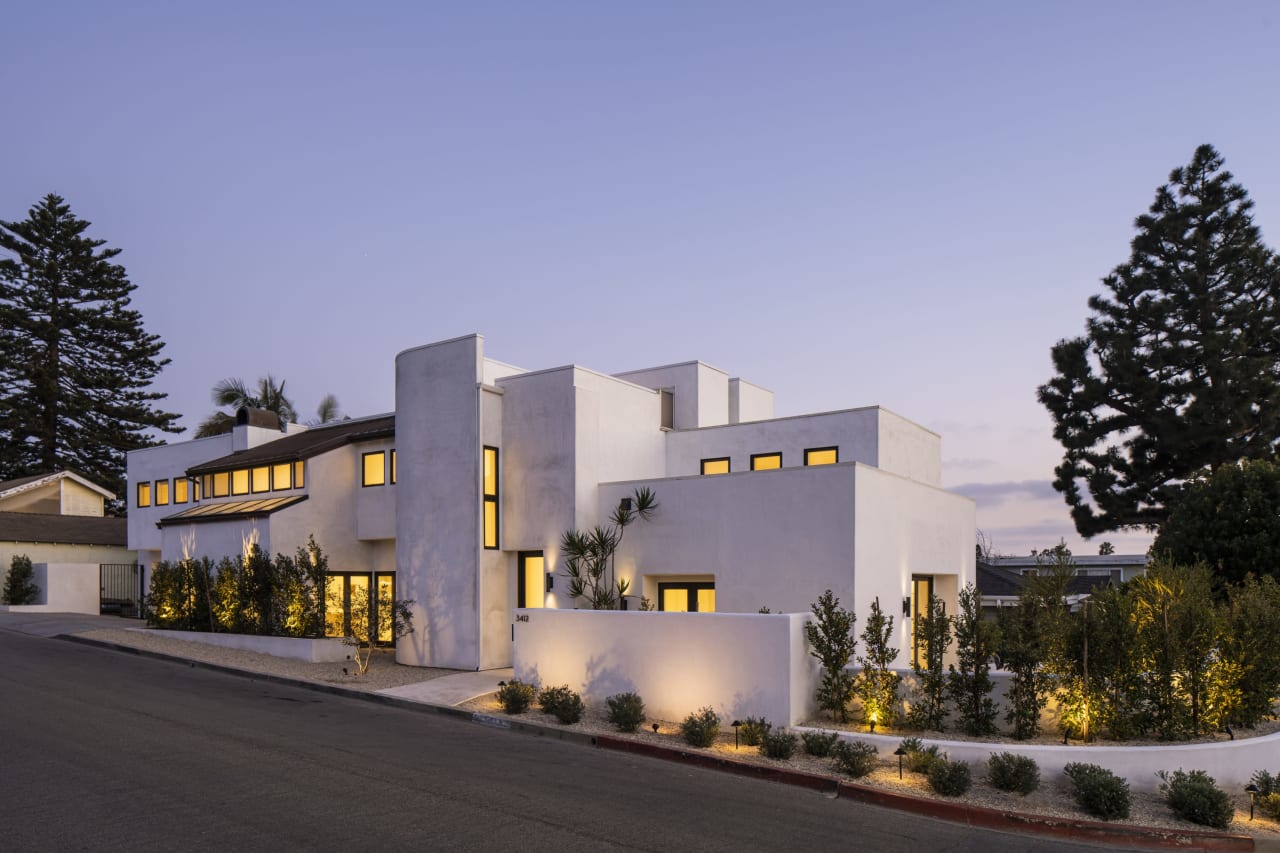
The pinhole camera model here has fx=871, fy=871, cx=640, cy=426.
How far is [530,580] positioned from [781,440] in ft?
23.9

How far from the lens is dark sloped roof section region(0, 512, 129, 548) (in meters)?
36.0

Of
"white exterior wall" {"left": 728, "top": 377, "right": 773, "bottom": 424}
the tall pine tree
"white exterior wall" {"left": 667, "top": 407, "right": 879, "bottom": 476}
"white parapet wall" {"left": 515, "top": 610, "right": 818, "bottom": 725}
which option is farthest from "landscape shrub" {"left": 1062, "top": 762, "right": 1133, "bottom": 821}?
the tall pine tree

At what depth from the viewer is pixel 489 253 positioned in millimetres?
40719

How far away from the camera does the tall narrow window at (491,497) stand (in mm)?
19875

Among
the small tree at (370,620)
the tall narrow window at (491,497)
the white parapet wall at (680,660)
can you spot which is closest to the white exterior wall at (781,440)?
the tall narrow window at (491,497)

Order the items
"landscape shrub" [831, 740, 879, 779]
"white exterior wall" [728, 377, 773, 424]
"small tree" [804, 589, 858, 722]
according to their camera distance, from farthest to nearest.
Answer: "white exterior wall" [728, 377, 773, 424] → "small tree" [804, 589, 858, 722] → "landscape shrub" [831, 740, 879, 779]

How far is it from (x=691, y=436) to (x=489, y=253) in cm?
2088

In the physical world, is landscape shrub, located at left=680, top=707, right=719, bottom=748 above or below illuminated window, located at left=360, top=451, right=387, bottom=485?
below

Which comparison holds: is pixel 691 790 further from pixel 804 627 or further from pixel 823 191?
pixel 823 191

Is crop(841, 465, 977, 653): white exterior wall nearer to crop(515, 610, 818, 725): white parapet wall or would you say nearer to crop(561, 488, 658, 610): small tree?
crop(515, 610, 818, 725): white parapet wall

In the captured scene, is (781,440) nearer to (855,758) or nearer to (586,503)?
(586,503)

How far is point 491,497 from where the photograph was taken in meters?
20.1

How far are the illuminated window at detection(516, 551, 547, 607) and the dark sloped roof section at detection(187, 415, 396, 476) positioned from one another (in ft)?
18.9

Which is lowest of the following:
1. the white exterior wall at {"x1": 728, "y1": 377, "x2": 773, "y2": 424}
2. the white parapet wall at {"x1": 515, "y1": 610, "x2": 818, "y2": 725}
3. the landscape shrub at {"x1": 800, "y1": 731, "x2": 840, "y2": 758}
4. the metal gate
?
the metal gate
